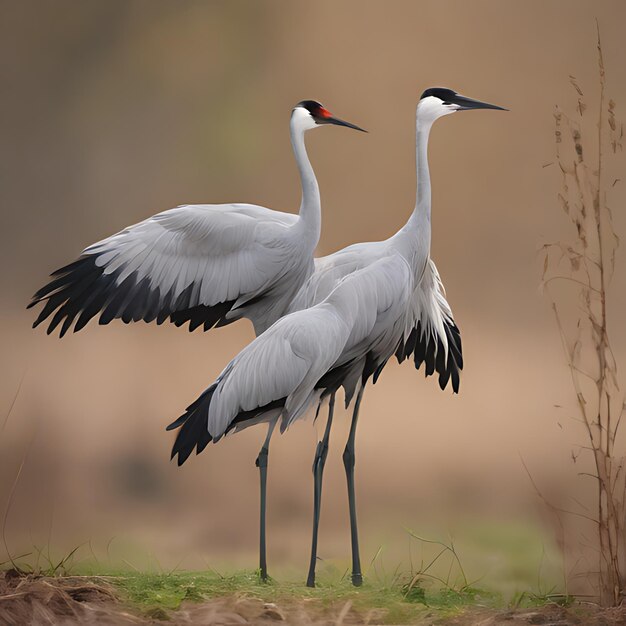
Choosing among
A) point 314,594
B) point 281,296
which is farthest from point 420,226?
point 314,594

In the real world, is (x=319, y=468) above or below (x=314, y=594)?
above

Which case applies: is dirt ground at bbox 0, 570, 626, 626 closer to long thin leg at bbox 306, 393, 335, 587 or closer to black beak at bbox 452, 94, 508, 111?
long thin leg at bbox 306, 393, 335, 587

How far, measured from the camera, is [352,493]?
4219mm

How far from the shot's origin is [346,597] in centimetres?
380

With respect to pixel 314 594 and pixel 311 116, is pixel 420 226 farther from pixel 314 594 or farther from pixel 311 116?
pixel 314 594

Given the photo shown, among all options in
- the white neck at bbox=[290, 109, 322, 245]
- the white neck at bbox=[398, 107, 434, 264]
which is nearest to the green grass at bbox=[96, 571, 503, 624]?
the white neck at bbox=[398, 107, 434, 264]

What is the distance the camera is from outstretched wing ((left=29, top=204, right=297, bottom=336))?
4516mm

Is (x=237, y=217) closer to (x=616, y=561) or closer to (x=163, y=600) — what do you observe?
(x=163, y=600)

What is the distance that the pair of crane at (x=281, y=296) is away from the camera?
12.5 ft

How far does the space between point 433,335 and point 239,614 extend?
158 cm

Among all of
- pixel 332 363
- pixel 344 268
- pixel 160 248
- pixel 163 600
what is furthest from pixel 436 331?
pixel 163 600

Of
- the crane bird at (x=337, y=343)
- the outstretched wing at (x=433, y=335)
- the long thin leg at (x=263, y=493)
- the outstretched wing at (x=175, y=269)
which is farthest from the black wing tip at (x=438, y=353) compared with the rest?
the long thin leg at (x=263, y=493)

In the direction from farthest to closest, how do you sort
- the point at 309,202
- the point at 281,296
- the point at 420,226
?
the point at 281,296 < the point at 309,202 < the point at 420,226

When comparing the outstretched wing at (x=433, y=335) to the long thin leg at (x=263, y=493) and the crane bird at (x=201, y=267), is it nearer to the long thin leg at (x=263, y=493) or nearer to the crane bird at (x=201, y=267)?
the crane bird at (x=201, y=267)
